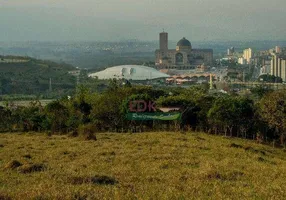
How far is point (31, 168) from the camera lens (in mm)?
10664

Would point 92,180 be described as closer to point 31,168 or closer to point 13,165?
point 31,168

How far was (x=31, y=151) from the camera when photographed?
1521 cm

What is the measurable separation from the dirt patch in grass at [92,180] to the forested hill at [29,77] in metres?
62.9

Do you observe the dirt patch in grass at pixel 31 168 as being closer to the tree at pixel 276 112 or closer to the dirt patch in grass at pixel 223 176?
the dirt patch in grass at pixel 223 176

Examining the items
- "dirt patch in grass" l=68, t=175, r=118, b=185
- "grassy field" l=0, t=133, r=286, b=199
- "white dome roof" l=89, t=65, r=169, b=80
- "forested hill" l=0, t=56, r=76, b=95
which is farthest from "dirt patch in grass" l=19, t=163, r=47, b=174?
"white dome roof" l=89, t=65, r=169, b=80

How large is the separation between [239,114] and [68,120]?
31.4 ft

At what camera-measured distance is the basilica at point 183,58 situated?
435ft

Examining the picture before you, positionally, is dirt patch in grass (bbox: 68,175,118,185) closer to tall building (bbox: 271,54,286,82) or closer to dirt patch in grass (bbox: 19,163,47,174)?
dirt patch in grass (bbox: 19,163,47,174)

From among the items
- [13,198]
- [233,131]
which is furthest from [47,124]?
[13,198]

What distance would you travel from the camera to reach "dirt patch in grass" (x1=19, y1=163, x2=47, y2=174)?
1045cm

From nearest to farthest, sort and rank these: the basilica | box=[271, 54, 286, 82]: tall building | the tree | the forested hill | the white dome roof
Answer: the tree, the forested hill, box=[271, 54, 286, 82]: tall building, the white dome roof, the basilica

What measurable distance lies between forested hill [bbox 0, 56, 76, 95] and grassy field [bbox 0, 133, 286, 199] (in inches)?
2208

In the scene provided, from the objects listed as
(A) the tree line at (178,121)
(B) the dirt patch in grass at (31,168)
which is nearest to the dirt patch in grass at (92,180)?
(B) the dirt patch in grass at (31,168)

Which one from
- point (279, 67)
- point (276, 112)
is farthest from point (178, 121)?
point (279, 67)
